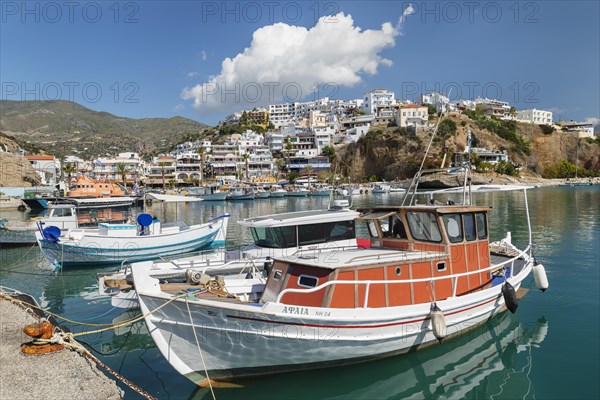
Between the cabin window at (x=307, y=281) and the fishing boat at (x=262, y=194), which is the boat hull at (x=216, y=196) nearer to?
the fishing boat at (x=262, y=194)

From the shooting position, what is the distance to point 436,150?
351ft

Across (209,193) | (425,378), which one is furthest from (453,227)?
(209,193)

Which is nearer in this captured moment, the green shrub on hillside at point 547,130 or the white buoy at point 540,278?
the white buoy at point 540,278

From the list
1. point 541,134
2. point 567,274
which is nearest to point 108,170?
point 567,274

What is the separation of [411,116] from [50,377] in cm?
12313

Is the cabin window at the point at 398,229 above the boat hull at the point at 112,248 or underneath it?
above

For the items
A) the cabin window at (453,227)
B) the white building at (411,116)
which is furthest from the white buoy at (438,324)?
the white building at (411,116)

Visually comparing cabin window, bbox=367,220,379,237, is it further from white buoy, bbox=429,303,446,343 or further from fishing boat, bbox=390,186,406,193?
fishing boat, bbox=390,186,406,193

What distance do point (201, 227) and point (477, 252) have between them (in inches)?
679

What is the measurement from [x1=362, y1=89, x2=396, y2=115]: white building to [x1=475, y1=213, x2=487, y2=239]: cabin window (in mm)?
141601

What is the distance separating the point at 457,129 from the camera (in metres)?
111

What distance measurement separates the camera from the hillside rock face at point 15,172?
79.0 metres

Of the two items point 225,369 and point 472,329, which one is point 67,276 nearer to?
point 225,369

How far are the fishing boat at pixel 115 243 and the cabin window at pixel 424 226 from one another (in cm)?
1572
